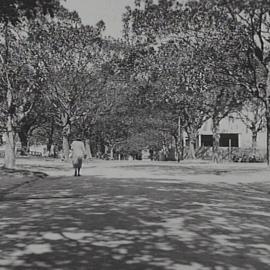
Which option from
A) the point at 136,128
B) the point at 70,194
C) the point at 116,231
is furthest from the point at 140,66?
the point at 136,128

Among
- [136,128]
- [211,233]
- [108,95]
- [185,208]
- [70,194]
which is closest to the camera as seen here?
[211,233]

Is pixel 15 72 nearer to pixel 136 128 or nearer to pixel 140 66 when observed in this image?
pixel 140 66

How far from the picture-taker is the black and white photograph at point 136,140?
6961 millimetres

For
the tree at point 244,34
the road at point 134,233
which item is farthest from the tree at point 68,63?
the road at point 134,233

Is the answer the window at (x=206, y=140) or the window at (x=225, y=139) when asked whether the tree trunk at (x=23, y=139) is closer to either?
the window at (x=206, y=140)

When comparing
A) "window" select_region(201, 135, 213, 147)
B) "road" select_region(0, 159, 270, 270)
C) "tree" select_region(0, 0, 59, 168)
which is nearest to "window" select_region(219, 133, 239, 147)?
"window" select_region(201, 135, 213, 147)

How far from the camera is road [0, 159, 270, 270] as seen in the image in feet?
20.1

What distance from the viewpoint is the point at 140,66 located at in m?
28.4

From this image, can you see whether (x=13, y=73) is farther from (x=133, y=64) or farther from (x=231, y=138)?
(x=231, y=138)

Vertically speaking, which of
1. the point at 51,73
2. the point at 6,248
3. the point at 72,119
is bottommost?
the point at 6,248

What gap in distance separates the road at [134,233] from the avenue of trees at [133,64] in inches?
165

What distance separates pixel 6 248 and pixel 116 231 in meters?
1.82

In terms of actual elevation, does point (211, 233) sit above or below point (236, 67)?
below

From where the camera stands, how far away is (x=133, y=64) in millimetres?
28047
